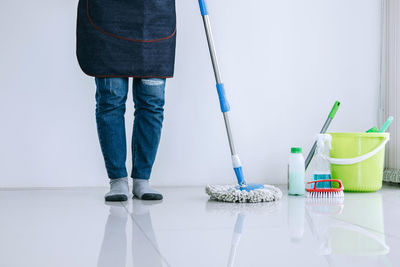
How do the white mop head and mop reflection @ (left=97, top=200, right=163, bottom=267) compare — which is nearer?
mop reflection @ (left=97, top=200, right=163, bottom=267)

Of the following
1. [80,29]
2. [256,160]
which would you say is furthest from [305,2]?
[80,29]

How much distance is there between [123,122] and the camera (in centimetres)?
175

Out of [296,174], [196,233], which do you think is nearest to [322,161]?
[296,174]

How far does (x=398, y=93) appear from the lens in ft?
7.59

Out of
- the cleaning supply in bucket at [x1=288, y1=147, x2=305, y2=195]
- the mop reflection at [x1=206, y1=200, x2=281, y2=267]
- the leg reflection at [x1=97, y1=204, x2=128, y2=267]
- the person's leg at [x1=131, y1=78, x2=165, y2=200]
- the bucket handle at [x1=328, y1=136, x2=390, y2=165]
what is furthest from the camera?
the bucket handle at [x1=328, y1=136, x2=390, y2=165]

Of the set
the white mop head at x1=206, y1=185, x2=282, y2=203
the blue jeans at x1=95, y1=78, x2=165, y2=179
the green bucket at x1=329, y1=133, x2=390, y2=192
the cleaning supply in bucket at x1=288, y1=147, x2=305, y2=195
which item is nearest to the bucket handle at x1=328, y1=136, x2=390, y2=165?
the green bucket at x1=329, y1=133, x2=390, y2=192

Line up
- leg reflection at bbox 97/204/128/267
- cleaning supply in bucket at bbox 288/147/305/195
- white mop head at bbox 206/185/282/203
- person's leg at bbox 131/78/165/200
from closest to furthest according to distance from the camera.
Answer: leg reflection at bbox 97/204/128/267 < white mop head at bbox 206/185/282/203 < person's leg at bbox 131/78/165/200 < cleaning supply in bucket at bbox 288/147/305/195

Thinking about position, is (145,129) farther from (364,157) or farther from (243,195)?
(364,157)

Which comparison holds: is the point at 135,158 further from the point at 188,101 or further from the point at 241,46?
the point at 241,46

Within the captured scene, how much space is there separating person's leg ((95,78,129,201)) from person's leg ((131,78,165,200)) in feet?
0.16

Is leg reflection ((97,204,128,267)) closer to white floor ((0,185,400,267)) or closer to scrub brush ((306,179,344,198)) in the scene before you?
white floor ((0,185,400,267))

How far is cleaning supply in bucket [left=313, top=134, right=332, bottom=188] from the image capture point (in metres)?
1.97

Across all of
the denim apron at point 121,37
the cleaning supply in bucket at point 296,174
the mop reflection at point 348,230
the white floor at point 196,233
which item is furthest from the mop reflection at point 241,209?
the denim apron at point 121,37

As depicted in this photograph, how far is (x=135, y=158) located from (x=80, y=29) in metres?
0.48
